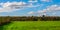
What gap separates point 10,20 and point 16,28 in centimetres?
166

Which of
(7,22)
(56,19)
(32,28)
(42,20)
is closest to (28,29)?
(32,28)

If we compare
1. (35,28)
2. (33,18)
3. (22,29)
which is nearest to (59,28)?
(35,28)

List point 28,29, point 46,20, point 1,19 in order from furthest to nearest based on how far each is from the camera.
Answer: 1. point 46,20
2. point 1,19
3. point 28,29

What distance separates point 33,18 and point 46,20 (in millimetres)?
855

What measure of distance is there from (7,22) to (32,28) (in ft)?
6.06

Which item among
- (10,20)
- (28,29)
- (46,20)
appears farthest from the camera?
(46,20)

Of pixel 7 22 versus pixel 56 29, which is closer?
pixel 56 29

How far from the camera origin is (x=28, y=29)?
21.0 feet

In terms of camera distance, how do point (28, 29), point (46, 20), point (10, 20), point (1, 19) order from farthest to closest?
point (46, 20) < point (10, 20) < point (1, 19) < point (28, 29)

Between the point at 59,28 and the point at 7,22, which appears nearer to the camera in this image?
the point at 59,28

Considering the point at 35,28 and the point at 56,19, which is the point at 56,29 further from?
the point at 56,19

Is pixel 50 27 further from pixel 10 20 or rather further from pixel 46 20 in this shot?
pixel 10 20

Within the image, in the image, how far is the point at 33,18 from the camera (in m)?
8.90

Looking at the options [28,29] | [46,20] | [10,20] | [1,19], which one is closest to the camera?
[28,29]
